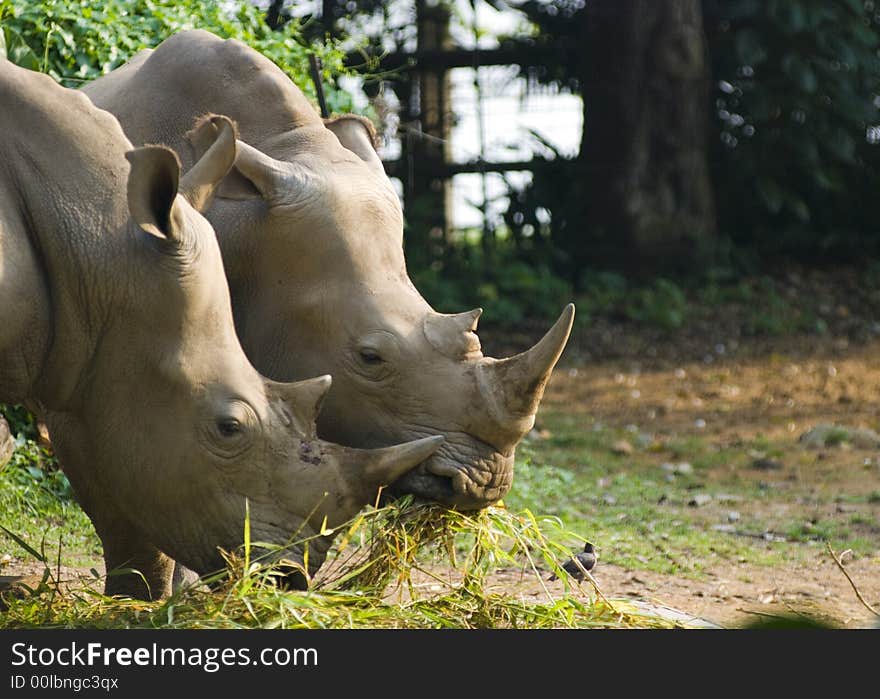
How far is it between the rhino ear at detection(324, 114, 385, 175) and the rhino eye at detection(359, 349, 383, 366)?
2.94 feet

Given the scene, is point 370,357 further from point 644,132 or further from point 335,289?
point 644,132

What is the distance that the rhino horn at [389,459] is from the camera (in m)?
4.40

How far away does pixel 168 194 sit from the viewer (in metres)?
4.16

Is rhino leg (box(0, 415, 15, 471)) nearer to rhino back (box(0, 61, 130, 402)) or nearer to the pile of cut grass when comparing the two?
the pile of cut grass

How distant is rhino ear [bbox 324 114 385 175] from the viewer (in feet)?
18.1

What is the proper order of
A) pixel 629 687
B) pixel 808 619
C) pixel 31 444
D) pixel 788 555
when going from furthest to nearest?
pixel 31 444
pixel 788 555
pixel 629 687
pixel 808 619

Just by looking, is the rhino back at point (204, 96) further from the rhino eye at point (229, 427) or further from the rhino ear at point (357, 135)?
the rhino eye at point (229, 427)

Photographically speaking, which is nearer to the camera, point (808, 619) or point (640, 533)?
point (808, 619)

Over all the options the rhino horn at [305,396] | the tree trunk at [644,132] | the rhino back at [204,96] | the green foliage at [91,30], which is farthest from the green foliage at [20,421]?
the tree trunk at [644,132]

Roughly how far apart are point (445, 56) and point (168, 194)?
8739 millimetres

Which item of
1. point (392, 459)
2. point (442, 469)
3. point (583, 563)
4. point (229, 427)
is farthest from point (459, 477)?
point (583, 563)

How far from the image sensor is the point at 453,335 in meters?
4.84

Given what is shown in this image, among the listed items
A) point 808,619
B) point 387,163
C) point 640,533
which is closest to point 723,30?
point 387,163

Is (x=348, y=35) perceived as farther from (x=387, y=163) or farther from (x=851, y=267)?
(x=851, y=267)
